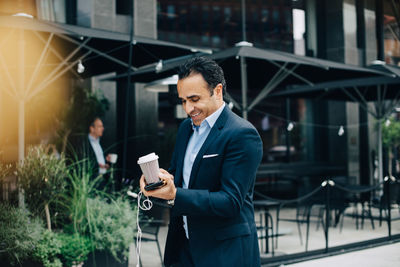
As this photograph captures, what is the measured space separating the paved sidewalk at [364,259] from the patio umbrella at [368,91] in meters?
4.22

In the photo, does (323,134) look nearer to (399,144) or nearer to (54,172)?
(399,144)

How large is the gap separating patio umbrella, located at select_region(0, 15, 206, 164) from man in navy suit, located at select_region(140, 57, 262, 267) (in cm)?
478

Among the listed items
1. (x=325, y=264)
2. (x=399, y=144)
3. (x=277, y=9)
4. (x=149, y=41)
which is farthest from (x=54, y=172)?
(x=399, y=144)

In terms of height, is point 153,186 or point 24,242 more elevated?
point 153,186

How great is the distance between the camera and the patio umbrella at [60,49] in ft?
22.9

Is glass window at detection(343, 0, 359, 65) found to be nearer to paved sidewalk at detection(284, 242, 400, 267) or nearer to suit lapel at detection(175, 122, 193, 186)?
paved sidewalk at detection(284, 242, 400, 267)

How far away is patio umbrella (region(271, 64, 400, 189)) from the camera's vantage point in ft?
35.7

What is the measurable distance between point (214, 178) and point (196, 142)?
281mm

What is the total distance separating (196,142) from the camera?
103 inches

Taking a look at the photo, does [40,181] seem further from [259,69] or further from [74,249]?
[259,69]

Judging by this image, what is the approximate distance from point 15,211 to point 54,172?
1.88 feet

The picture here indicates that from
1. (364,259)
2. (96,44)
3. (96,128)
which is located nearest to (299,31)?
(96,128)

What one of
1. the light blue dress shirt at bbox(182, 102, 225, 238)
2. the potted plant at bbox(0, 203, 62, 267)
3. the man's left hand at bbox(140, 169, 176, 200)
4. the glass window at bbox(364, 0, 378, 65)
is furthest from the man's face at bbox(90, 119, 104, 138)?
the glass window at bbox(364, 0, 378, 65)

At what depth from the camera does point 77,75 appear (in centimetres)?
930
